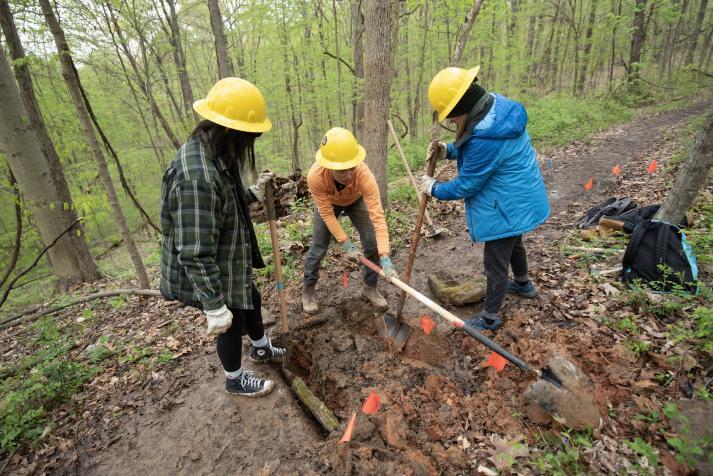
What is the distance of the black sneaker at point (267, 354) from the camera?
10.7 feet

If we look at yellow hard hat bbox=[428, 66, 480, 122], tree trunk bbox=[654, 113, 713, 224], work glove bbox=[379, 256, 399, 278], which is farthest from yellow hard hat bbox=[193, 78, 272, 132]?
tree trunk bbox=[654, 113, 713, 224]

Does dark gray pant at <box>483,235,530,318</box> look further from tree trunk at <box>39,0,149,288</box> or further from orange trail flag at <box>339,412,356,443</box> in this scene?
tree trunk at <box>39,0,149,288</box>

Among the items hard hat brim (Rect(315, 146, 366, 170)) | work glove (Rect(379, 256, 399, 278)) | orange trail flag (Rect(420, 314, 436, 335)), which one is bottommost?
orange trail flag (Rect(420, 314, 436, 335))

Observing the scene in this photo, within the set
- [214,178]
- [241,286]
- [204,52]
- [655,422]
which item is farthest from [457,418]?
[204,52]

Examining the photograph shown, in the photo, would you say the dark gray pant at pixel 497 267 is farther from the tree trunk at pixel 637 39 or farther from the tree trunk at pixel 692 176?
the tree trunk at pixel 637 39

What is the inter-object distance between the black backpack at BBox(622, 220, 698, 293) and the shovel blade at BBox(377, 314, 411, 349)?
7.67ft

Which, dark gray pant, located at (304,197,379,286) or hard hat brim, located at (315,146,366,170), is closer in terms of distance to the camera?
hard hat brim, located at (315,146,366,170)

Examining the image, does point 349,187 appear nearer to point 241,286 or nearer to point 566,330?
point 241,286

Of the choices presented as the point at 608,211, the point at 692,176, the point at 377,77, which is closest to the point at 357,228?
the point at 377,77

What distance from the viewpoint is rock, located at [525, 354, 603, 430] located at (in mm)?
2195

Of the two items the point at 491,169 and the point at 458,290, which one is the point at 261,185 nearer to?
the point at 491,169

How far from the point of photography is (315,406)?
278cm

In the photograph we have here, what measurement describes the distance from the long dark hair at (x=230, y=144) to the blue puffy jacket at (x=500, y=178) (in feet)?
5.37

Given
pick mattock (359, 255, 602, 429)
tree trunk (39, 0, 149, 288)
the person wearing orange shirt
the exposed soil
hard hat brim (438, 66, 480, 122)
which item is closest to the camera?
pick mattock (359, 255, 602, 429)
